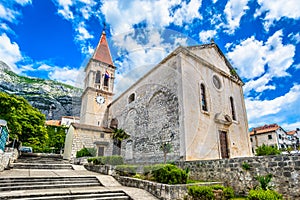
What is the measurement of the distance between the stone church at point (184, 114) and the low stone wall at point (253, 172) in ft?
8.33

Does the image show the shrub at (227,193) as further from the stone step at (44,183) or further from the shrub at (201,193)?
the stone step at (44,183)

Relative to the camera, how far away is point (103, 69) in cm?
2648

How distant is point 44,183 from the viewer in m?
5.93

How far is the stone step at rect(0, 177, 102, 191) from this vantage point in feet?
17.3

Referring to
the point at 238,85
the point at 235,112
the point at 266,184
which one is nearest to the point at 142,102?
the point at 235,112

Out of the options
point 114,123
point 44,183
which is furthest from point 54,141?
point 44,183

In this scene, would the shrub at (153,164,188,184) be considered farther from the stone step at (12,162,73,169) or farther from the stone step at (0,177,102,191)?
the stone step at (12,162,73,169)

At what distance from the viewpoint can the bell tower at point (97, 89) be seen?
24.0 metres

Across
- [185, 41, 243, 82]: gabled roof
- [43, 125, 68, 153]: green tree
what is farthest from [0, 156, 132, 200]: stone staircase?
[43, 125, 68, 153]: green tree

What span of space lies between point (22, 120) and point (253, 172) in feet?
67.7

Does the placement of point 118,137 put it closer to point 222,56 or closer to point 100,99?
point 100,99

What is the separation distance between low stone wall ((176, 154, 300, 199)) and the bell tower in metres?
18.8

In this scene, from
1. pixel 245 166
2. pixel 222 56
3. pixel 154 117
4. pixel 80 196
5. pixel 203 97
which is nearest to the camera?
pixel 80 196

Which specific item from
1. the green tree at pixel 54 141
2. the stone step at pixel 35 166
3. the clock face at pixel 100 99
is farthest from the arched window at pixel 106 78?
the stone step at pixel 35 166
